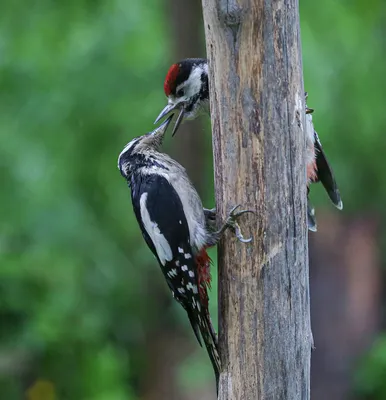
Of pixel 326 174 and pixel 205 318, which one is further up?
pixel 326 174

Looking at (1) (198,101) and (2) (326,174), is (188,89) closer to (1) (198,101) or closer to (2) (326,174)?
(1) (198,101)

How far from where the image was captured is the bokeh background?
6.72 m

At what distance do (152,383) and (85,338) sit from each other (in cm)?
79

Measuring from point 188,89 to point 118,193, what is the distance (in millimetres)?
3411

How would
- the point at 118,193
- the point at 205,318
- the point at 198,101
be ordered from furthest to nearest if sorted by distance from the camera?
1. the point at 118,193
2. the point at 198,101
3. the point at 205,318

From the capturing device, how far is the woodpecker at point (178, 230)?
11.6 feet

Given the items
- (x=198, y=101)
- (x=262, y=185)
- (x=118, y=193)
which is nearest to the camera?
(x=262, y=185)

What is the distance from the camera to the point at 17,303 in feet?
22.3

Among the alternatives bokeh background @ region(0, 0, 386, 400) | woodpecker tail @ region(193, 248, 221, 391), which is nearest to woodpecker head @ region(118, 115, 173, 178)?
woodpecker tail @ region(193, 248, 221, 391)

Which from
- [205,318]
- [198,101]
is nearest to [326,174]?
[198,101]

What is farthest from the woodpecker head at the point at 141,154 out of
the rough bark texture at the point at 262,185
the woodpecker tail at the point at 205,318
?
the rough bark texture at the point at 262,185

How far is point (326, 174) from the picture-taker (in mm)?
4047

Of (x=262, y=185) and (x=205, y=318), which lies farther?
(x=205, y=318)

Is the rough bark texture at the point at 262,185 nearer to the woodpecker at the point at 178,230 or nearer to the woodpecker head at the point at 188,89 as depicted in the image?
the woodpecker at the point at 178,230
